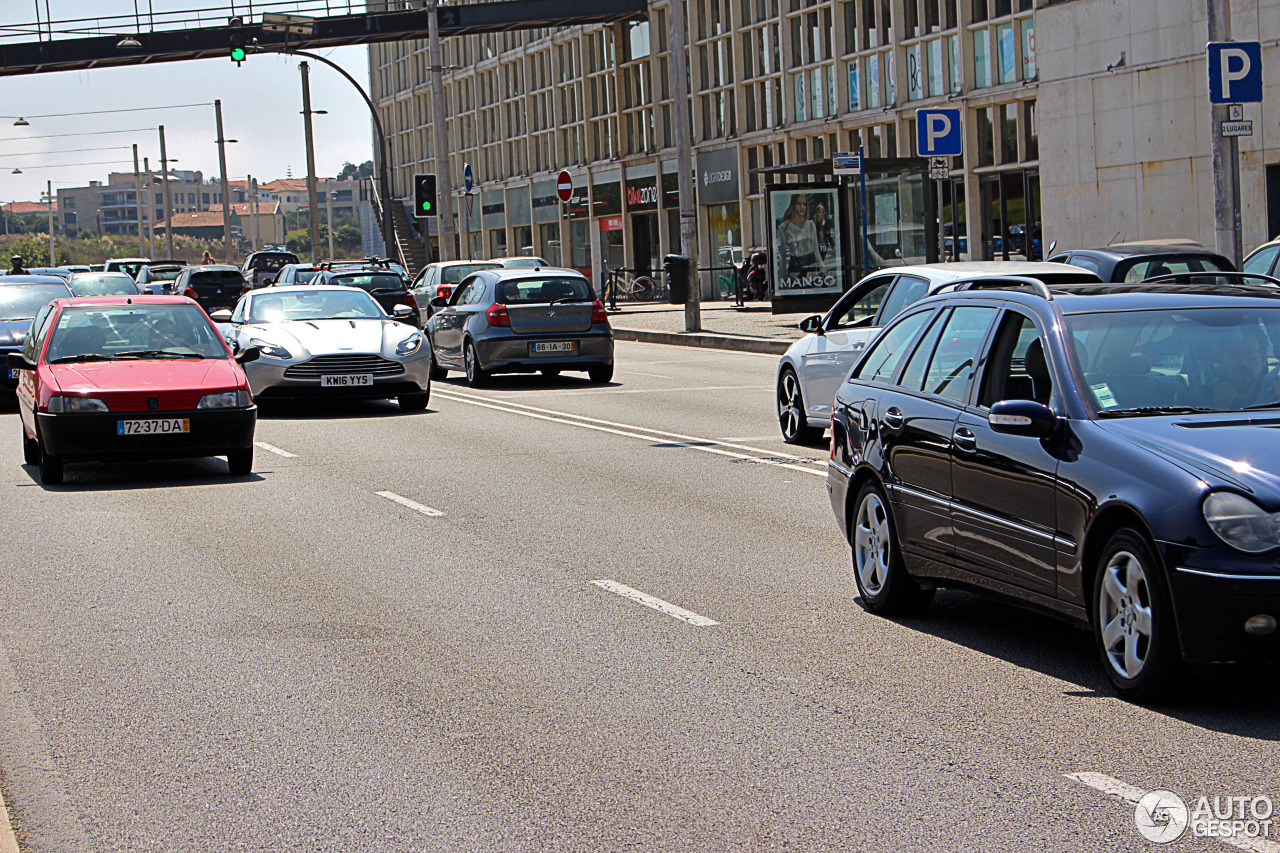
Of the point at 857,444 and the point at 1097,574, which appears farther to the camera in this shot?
the point at 857,444

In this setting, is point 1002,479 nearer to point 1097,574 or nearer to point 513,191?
point 1097,574

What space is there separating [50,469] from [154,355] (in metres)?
1.40

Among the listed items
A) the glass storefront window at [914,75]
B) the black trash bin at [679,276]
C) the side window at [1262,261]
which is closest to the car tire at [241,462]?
the side window at [1262,261]

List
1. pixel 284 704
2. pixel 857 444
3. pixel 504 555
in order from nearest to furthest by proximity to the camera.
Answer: pixel 284 704, pixel 857 444, pixel 504 555

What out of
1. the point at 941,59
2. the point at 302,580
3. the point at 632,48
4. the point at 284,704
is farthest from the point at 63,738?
the point at 632,48

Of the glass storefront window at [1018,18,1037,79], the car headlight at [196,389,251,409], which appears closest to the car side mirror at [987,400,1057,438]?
the car headlight at [196,389,251,409]

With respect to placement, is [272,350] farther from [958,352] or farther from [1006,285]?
[958,352]

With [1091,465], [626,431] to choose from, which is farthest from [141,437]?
[1091,465]

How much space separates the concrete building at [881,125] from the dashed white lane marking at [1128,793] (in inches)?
798

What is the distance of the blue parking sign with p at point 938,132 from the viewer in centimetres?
2209

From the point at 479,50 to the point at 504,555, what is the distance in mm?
59366

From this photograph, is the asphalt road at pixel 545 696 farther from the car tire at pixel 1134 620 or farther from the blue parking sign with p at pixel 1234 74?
the blue parking sign with p at pixel 1234 74

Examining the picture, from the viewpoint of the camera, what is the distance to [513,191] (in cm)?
6462

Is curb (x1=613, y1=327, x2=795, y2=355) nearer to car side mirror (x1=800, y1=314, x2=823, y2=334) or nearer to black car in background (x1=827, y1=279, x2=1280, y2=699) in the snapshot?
car side mirror (x1=800, y1=314, x2=823, y2=334)
